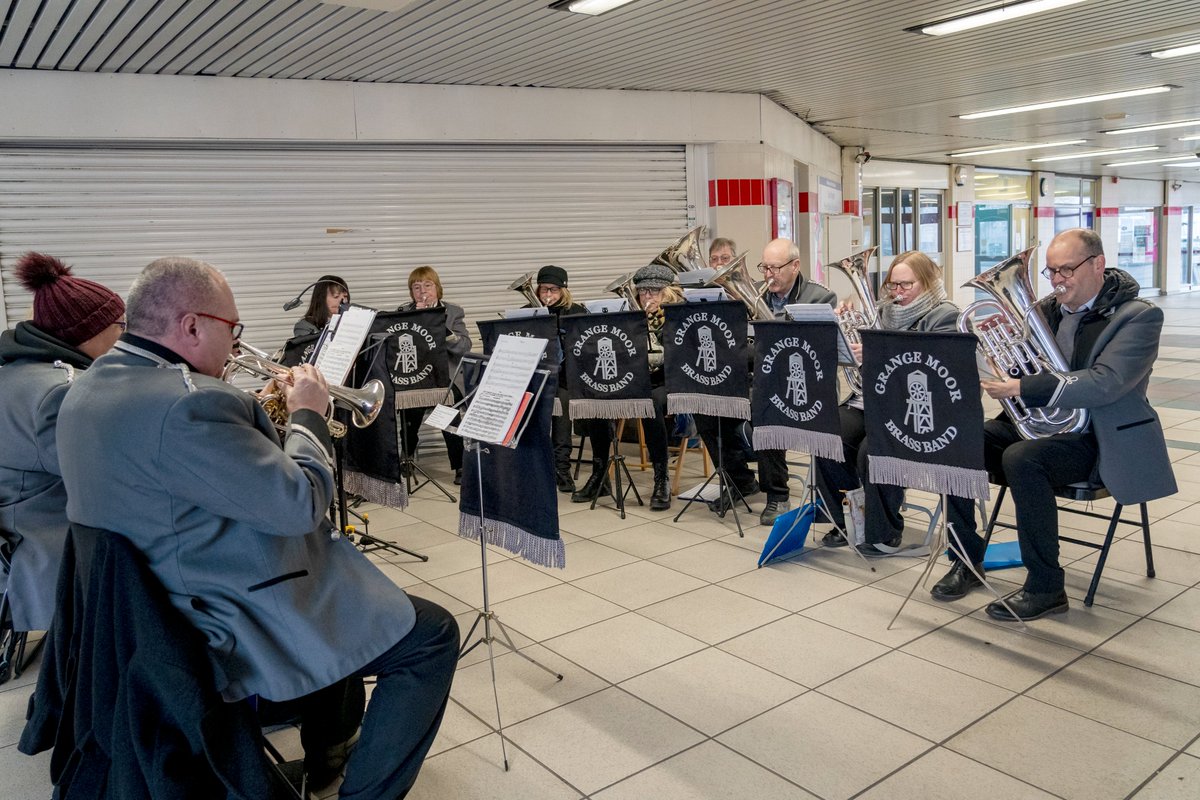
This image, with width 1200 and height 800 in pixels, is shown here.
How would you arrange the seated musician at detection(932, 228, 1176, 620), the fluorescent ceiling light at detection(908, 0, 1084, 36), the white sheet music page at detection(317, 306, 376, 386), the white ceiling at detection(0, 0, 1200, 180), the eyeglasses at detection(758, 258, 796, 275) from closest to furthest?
1. the white sheet music page at detection(317, 306, 376, 386)
2. the seated musician at detection(932, 228, 1176, 620)
3. the eyeglasses at detection(758, 258, 796, 275)
4. the white ceiling at detection(0, 0, 1200, 180)
5. the fluorescent ceiling light at detection(908, 0, 1084, 36)

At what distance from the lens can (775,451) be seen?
→ 5.14m

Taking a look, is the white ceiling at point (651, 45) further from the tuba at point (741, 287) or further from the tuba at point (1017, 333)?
the tuba at point (1017, 333)

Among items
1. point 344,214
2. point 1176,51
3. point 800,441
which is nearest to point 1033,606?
point 800,441

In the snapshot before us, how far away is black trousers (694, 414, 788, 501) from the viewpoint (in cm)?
514

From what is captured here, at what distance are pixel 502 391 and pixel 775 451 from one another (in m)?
2.63

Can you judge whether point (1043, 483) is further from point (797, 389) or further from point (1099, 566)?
point (797, 389)

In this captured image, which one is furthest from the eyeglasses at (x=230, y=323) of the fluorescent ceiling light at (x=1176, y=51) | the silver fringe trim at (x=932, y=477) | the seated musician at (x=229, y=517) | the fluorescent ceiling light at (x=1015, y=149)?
the fluorescent ceiling light at (x=1015, y=149)

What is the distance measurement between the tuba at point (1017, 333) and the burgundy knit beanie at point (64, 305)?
10.7 feet

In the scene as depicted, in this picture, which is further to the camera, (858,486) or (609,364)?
(609,364)

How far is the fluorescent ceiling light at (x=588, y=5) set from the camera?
204 inches

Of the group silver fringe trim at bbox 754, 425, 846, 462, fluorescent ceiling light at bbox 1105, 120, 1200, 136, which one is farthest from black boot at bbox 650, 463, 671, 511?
fluorescent ceiling light at bbox 1105, 120, 1200, 136

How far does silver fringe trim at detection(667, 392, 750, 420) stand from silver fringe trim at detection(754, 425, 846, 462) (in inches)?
14.9

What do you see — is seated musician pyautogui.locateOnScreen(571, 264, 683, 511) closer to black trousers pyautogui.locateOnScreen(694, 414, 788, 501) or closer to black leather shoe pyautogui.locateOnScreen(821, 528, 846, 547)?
black trousers pyautogui.locateOnScreen(694, 414, 788, 501)

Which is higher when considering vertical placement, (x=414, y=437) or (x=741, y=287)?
(x=741, y=287)
